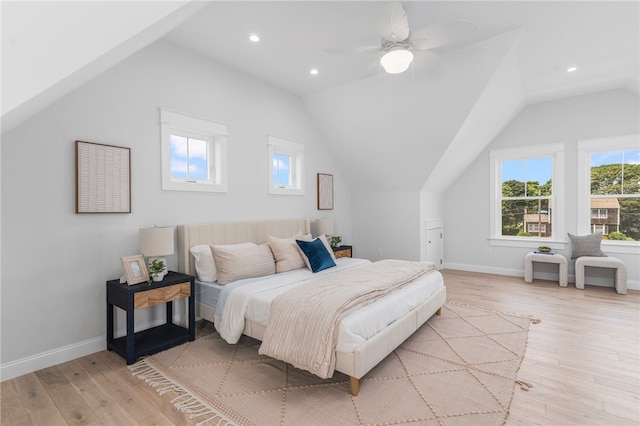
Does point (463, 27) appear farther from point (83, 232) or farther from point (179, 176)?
point (83, 232)

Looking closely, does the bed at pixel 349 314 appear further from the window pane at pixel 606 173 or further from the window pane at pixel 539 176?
the window pane at pixel 606 173

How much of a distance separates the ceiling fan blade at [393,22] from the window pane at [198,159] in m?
2.38

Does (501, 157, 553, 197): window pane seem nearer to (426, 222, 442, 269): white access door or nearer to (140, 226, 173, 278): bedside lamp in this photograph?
(426, 222, 442, 269): white access door

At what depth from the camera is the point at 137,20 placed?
1233mm

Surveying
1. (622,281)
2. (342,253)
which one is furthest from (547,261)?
(342,253)

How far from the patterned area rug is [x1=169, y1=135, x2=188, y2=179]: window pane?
1.81 meters

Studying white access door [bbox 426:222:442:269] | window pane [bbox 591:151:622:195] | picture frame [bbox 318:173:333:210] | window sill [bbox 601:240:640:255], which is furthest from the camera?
white access door [bbox 426:222:442:269]

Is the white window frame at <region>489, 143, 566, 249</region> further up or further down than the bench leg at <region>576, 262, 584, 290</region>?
further up

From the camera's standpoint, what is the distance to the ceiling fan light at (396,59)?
8.61ft

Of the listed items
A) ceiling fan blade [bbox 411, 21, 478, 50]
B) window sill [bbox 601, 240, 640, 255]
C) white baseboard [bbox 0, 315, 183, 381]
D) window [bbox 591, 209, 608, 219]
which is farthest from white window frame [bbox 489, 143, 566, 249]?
white baseboard [bbox 0, 315, 183, 381]

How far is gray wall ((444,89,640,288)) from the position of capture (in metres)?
4.77

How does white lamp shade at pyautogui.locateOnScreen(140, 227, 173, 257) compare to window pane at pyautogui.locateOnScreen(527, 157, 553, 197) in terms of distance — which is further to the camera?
window pane at pyautogui.locateOnScreen(527, 157, 553, 197)

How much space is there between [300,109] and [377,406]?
425 cm

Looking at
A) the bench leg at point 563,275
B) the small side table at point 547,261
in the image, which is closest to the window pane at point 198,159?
the small side table at point 547,261
